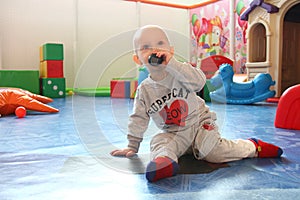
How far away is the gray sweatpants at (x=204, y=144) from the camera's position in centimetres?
80

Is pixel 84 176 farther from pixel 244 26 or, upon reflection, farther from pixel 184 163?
pixel 244 26

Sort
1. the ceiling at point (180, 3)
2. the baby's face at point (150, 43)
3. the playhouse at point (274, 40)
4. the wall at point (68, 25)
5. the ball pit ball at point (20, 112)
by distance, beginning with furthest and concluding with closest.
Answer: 1. the ceiling at point (180, 3)
2. the wall at point (68, 25)
3. the playhouse at point (274, 40)
4. the ball pit ball at point (20, 112)
5. the baby's face at point (150, 43)

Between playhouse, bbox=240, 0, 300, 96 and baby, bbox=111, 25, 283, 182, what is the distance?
6.42 ft

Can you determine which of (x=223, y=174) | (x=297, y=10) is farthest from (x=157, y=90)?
(x=297, y=10)

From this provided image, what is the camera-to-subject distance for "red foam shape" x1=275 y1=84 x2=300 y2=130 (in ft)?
4.31

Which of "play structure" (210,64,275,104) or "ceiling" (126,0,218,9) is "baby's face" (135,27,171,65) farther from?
"ceiling" (126,0,218,9)

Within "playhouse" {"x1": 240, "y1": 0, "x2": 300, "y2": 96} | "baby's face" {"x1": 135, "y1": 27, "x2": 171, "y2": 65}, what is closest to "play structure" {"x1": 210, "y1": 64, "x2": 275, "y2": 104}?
"playhouse" {"x1": 240, "y1": 0, "x2": 300, "y2": 96}

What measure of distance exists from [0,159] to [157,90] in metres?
0.44

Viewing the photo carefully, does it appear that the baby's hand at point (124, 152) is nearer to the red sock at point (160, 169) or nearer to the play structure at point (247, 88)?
the red sock at point (160, 169)

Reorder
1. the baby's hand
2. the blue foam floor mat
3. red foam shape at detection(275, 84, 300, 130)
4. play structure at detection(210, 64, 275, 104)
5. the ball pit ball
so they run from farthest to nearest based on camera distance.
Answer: play structure at detection(210, 64, 275, 104)
the ball pit ball
red foam shape at detection(275, 84, 300, 130)
the baby's hand
the blue foam floor mat

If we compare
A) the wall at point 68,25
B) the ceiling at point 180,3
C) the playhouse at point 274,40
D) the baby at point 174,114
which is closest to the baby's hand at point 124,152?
the baby at point 174,114

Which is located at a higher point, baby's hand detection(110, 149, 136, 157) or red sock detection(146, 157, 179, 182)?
red sock detection(146, 157, 179, 182)

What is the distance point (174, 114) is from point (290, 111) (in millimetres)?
746

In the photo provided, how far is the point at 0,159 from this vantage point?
0.85 metres
